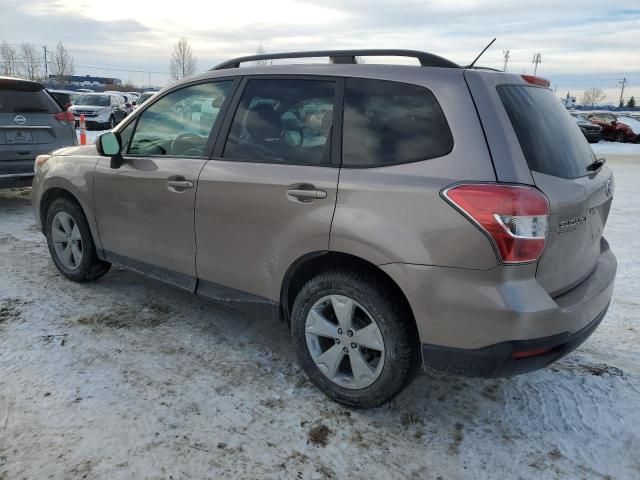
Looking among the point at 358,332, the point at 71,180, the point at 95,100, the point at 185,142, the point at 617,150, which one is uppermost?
the point at 95,100

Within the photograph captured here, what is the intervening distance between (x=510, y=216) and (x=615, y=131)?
29.4 meters

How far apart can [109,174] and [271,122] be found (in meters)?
1.55

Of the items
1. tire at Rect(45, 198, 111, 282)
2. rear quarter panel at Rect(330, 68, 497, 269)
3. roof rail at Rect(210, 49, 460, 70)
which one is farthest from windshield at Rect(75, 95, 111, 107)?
rear quarter panel at Rect(330, 68, 497, 269)

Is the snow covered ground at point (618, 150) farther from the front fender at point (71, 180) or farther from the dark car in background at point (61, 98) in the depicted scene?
the front fender at point (71, 180)

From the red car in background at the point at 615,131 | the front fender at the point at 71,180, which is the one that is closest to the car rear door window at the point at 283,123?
the front fender at the point at 71,180

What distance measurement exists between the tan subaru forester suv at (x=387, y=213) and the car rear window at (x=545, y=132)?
11mm

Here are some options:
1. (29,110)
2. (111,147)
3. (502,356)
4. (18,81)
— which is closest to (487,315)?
(502,356)

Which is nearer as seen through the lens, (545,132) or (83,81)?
(545,132)

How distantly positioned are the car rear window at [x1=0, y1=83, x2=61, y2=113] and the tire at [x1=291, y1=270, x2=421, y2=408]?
5.78 metres

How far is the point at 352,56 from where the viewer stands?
114 inches

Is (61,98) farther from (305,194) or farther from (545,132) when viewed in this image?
(545,132)

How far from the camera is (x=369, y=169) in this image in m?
2.58

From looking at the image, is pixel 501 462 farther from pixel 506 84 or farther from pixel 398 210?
pixel 506 84

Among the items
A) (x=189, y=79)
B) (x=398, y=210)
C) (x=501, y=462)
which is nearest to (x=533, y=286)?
(x=398, y=210)
